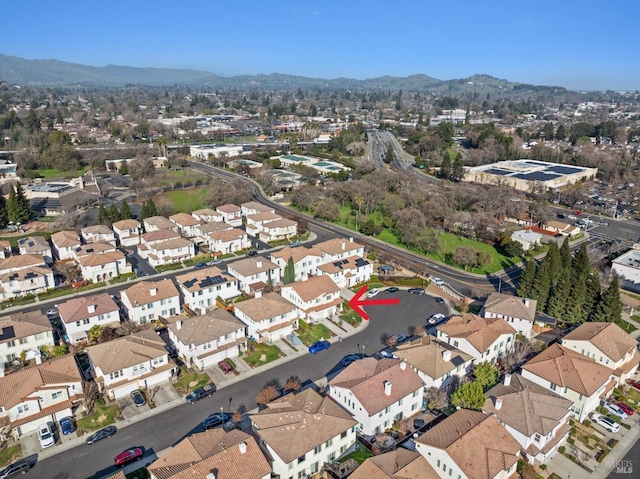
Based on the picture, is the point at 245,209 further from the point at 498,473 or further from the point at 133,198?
the point at 498,473

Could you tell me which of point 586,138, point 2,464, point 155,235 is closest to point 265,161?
point 155,235

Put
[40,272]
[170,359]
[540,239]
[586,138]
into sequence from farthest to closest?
1. [586,138]
2. [540,239]
3. [40,272]
4. [170,359]

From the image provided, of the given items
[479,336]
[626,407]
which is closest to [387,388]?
[479,336]

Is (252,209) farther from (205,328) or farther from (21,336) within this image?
(21,336)

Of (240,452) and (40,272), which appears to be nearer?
(240,452)

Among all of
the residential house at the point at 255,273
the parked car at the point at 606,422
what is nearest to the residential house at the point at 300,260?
the residential house at the point at 255,273

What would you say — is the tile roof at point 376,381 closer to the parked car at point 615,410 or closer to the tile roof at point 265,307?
the tile roof at point 265,307
